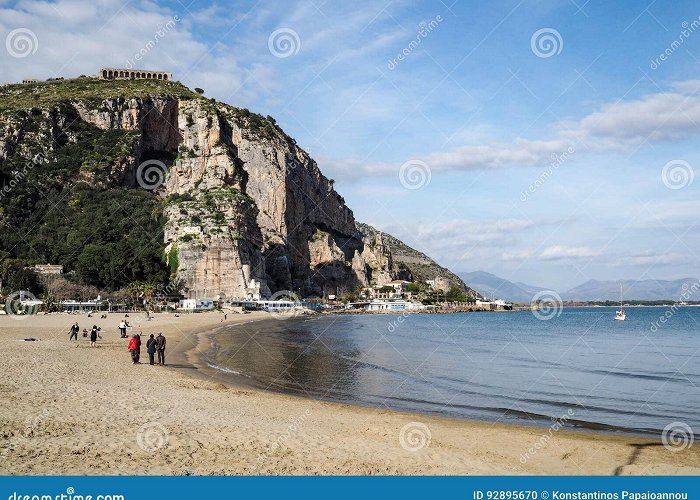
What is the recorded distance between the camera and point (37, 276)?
89562 mm

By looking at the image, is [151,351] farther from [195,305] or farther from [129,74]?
[129,74]

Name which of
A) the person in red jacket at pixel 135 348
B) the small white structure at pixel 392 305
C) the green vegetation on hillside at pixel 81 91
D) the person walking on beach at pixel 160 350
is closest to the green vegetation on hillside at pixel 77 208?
the green vegetation on hillside at pixel 81 91

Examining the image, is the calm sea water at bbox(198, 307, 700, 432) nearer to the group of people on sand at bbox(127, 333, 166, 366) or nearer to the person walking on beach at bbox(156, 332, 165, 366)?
the person walking on beach at bbox(156, 332, 165, 366)

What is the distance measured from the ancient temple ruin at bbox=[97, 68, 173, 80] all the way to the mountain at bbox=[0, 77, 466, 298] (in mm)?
8445

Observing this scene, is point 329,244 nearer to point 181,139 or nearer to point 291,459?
point 181,139

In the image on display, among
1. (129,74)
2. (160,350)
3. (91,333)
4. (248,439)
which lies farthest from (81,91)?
(248,439)

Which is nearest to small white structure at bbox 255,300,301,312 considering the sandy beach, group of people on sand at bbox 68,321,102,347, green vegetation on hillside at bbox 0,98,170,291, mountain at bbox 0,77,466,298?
mountain at bbox 0,77,466,298

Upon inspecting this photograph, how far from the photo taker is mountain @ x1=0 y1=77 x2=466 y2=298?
104125mm

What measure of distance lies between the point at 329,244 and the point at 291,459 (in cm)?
14252

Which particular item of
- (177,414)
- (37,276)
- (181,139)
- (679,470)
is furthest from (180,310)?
(679,470)

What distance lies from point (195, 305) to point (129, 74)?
99.9m

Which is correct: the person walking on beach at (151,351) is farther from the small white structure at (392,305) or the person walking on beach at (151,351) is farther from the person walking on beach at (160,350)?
the small white structure at (392,305)

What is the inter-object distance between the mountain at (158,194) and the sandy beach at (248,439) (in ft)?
251

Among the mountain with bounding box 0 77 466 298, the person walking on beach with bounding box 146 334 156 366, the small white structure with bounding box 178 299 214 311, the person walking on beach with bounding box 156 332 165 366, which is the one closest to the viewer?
the person walking on beach with bounding box 146 334 156 366
